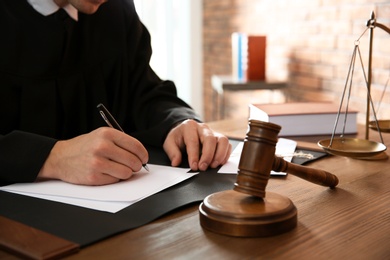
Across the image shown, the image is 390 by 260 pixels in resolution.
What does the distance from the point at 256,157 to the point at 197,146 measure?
0.54m

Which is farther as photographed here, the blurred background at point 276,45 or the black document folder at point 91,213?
the blurred background at point 276,45

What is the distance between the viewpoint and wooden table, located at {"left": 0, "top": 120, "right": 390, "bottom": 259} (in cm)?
87

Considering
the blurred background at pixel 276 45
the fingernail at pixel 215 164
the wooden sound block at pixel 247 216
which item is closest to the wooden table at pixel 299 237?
the wooden sound block at pixel 247 216

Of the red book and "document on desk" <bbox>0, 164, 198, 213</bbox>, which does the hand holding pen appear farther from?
the red book

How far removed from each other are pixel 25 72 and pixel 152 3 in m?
2.98

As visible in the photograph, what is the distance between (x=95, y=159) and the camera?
4.06 feet

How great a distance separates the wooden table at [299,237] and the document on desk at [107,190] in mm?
121

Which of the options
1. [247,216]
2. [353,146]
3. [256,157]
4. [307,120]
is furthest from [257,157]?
[307,120]

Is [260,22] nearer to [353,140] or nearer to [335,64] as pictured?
[335,64]

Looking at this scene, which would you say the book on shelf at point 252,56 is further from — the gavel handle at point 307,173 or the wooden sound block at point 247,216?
the wooden sound block at point 247,216

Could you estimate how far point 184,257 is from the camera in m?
0.86

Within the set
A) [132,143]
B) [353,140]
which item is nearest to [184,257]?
[132,143]

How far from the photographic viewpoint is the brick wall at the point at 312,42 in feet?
9.08

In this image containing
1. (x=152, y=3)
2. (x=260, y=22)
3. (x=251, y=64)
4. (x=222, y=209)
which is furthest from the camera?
(x=152, y=3)
